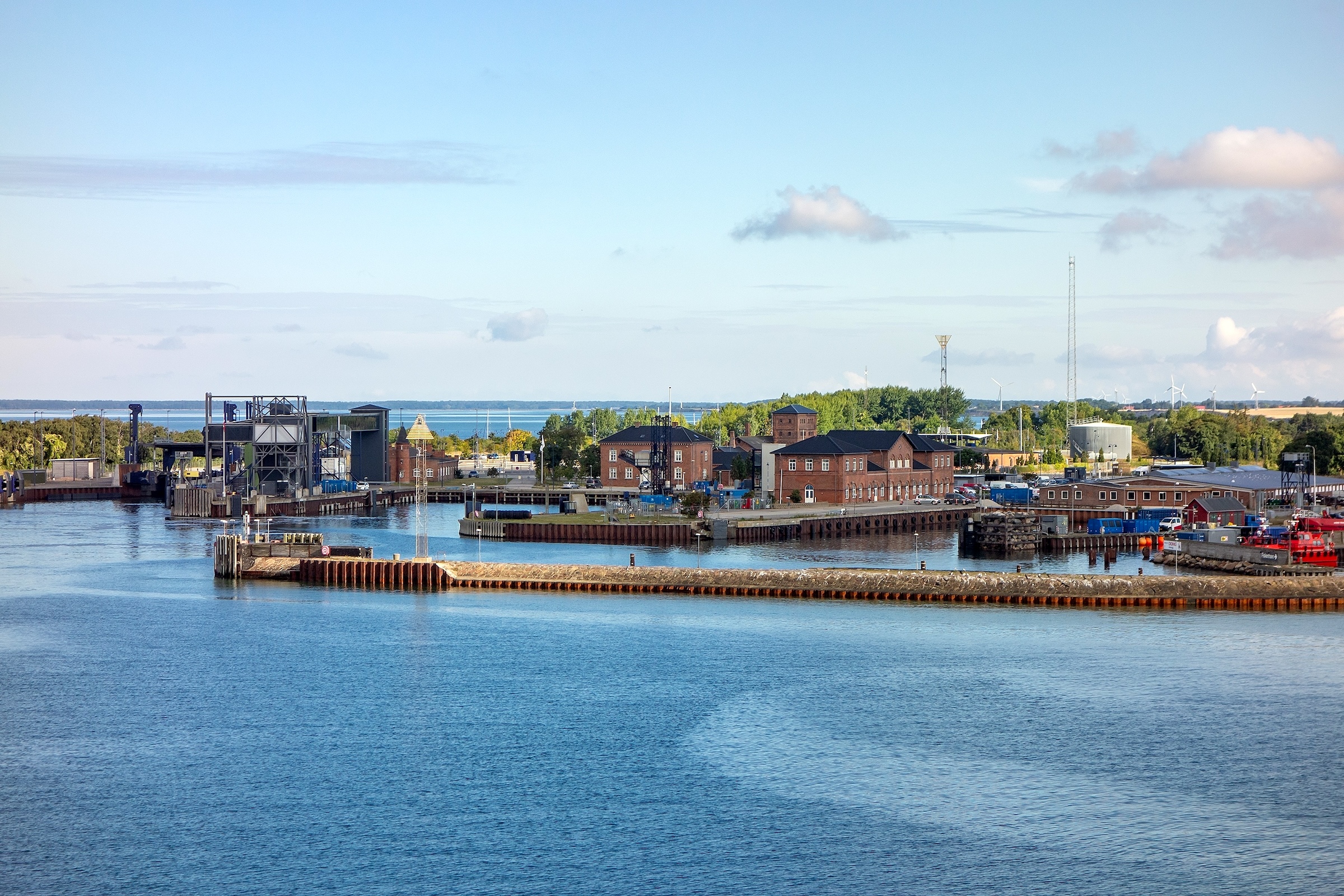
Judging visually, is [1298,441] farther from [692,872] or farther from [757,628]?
[692,872]

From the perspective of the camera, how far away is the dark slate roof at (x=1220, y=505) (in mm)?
92438

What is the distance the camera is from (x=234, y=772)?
3856 cm

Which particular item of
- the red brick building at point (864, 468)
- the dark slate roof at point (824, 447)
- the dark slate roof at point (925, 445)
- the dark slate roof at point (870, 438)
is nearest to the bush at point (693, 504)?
the red brick building at point (864, 468)

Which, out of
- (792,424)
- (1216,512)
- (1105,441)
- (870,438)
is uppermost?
(792,424)

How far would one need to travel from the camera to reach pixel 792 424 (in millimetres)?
142875

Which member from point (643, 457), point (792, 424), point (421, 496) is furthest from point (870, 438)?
point (421, 496)

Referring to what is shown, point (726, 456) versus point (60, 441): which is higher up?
point (60, 441)

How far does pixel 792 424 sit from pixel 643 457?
2590 centimetres

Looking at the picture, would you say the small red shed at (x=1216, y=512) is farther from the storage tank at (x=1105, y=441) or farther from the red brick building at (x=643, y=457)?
the storage tank at (x=1105, y=441)

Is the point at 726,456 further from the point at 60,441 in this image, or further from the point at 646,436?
the point at 60,441

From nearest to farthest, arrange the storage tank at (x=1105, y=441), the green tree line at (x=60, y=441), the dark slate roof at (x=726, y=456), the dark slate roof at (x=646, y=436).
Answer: the dark slate roof at (x=646, y=436) → the dark slate roof at (x=726, y=456) → the green tree line at (x=60, y=441) → the storage tank at (x=1105, y=441)

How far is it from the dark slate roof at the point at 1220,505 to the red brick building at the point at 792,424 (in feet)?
172

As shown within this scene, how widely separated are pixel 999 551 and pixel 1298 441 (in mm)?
75249

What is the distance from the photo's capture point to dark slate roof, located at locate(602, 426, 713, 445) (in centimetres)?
12231
